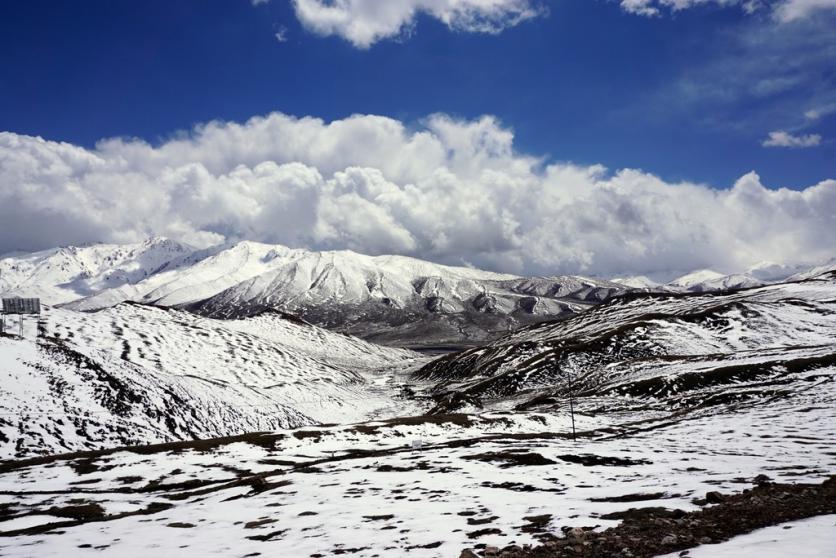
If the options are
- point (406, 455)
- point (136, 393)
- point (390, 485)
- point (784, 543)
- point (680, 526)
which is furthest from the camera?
point (136, 393)

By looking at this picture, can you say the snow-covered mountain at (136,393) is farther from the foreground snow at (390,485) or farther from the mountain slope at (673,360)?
the mountain slope at (673,360)

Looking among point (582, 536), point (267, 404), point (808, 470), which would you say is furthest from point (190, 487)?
point (267, 404)

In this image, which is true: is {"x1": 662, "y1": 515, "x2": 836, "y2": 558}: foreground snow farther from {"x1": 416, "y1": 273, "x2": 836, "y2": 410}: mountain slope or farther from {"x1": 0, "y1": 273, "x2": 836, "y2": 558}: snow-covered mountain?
{"x1": 416, "y1": 273, "x2": 836, "y2": 410}: mountain slope

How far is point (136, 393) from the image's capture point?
84938 millimetres

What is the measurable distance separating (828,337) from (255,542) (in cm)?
18799

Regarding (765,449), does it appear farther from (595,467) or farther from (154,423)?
(154,423)

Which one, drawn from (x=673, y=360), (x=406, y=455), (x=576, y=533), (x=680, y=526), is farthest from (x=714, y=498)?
(x=673, y=360)

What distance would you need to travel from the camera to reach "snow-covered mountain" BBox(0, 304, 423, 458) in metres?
68.5

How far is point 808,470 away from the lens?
2962cm

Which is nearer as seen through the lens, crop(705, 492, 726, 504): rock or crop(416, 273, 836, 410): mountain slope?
crop(705, 492, 726, 504): rock

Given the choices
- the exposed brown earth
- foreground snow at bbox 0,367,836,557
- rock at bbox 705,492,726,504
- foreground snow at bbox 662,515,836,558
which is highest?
foreground snow at bbox 662,515,836,558

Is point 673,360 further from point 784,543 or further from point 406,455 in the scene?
point 784,543

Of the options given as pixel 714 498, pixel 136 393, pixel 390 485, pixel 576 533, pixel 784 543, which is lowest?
pixel 390 485

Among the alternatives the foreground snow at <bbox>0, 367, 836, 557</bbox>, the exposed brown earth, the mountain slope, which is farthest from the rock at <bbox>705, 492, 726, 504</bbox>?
the mountain slope
